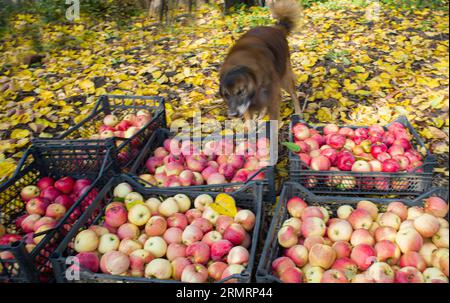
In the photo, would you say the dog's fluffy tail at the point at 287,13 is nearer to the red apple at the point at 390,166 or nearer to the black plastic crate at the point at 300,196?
the red apple at the point at 390,166

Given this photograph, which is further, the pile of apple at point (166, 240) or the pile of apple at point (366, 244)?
the pile of apple at point (166, 240)

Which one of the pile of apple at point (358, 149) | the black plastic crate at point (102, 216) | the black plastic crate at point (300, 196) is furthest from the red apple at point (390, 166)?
the black plastic crate at point (102, 216)

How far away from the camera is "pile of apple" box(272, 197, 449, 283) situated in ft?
6.45

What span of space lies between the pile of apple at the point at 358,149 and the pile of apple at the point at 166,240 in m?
0.88

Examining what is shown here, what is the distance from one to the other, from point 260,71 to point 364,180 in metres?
1.32

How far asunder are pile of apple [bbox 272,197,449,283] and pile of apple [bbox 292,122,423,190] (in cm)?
46

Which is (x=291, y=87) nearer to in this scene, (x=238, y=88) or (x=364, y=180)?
(x=238, y=88)

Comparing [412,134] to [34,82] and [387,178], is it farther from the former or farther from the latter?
[34,82]

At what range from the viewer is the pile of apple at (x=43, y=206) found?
243 centimetres

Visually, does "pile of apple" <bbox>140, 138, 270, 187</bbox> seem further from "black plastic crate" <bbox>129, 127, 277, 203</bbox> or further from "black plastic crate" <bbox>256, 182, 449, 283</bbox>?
"black plastic crate" <bbox>256, 182, 449, 283</bbox>

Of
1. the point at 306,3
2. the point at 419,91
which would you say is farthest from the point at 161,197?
the point at 306,3

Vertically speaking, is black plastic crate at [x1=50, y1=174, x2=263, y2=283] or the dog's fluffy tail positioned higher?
the dog's fluffy tail

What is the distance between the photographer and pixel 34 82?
554 centimetres

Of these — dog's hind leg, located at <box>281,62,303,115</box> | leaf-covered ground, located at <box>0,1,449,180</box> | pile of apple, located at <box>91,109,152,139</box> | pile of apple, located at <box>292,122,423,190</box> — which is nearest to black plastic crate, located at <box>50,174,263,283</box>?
pile of apple, located at <box>292,122,423,190</box>
